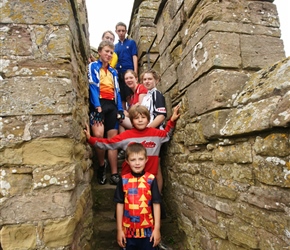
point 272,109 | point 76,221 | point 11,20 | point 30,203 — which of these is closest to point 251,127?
point 272,109

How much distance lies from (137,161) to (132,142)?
47cm

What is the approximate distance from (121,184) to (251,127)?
143cm

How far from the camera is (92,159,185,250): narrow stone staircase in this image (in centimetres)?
279

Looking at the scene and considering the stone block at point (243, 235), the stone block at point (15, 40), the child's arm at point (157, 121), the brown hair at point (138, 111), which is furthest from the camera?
the child's arm at point (157, 121)

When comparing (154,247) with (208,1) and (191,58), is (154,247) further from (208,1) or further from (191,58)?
(208,1)

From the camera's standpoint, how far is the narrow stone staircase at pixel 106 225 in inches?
110

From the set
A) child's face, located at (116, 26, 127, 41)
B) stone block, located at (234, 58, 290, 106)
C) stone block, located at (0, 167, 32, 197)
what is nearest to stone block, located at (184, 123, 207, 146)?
stone block, located at (234, 58, 290, 106)

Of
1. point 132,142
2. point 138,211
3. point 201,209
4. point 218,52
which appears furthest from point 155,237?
point 218,52

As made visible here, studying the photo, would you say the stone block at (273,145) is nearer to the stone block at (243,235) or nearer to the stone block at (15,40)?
the stone block at (243,235)

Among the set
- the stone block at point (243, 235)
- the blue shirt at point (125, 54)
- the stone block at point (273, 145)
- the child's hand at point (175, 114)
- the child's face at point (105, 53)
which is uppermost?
the blue shirt at point (125, 54)

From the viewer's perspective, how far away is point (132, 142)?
2900mm

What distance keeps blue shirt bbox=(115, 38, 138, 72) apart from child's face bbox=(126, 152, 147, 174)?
3.25m

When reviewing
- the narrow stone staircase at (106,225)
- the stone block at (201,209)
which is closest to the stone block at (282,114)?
the stone block at (201,209)

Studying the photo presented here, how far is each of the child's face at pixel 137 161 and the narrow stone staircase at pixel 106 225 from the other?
919mm
